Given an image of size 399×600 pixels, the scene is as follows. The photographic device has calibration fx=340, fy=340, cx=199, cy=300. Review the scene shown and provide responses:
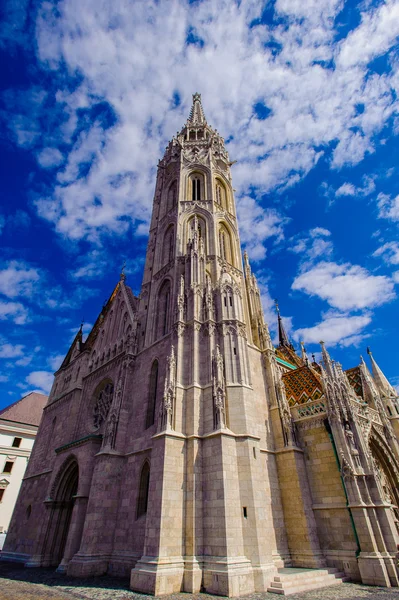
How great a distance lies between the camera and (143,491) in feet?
48.0

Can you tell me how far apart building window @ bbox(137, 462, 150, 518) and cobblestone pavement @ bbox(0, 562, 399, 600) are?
2.35m

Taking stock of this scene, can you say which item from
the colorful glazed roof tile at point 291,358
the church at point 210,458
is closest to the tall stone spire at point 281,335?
the colorful glazed roof tile at point 291,358

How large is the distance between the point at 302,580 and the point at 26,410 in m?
32.5

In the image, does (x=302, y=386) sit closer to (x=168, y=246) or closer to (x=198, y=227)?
(x=198, y=227)

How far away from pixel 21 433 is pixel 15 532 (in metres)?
Answer: 12.9

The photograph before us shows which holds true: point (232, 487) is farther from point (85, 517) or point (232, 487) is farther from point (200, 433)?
point (85, 517)

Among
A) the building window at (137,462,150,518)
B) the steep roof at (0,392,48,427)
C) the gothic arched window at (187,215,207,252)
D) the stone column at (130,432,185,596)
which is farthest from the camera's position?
the steep roof at (0,392,48,427)

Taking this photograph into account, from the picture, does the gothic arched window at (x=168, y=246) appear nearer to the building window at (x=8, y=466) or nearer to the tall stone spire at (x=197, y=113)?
the tall stone spire at (x=197, y=113)

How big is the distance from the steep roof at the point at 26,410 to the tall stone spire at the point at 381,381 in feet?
103

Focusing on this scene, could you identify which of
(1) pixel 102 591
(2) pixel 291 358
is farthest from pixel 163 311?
(2) pixel 291 358

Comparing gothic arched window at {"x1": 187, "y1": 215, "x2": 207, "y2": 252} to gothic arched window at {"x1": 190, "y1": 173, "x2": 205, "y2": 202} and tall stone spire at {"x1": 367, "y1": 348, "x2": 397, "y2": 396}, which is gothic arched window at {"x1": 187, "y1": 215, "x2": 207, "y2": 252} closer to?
gothic arched window at {"x1": 190, "y1": 173, "x2": 205, "y2": 202}

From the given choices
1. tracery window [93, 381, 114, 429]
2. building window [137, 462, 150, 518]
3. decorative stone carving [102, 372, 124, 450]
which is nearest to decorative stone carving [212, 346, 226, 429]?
building window [137, 462, 150, 518]

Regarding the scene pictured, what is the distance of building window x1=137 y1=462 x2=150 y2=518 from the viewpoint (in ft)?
47.1

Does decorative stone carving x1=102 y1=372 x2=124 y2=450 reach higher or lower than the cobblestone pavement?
higher
